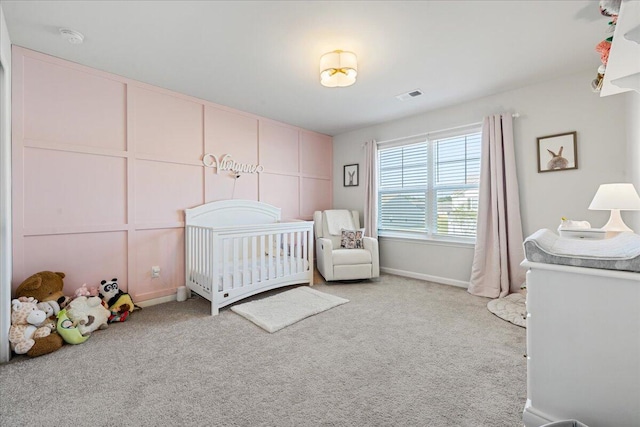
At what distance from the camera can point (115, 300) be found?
8.36 feet

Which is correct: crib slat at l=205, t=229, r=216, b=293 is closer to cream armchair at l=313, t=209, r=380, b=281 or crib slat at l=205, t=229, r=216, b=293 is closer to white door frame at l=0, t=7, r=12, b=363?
white door frame at l=0, t=7, r=12, b=363

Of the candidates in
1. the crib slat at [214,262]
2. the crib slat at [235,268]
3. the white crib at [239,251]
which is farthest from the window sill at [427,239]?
the crib slat at [214,262]

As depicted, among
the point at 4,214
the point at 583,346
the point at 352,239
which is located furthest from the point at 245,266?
the point at 583,346

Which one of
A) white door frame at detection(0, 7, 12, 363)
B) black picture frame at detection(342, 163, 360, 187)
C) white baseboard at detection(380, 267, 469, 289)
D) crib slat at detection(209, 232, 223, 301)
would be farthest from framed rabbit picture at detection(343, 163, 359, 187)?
white door frame at detection(0, 7, 12, 363)

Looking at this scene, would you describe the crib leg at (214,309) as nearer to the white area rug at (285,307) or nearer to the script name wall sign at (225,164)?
the white area rug at (285,307)

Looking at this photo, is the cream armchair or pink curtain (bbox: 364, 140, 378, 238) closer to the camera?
the cream armchair

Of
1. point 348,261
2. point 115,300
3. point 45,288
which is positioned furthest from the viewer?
point 348,261

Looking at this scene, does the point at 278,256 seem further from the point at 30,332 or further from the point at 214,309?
the point at 30,332

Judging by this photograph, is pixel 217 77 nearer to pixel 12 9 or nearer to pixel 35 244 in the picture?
pixel 12 9

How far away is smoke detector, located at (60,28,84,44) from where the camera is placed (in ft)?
6.59

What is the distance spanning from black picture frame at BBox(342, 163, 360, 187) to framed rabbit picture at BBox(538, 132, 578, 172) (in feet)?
7.86

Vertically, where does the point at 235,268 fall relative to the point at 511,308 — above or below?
above

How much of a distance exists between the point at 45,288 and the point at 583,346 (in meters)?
3.28

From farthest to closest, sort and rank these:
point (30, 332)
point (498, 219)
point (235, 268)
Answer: point (498, 219) < point (235, 268) < point (30, 332)
